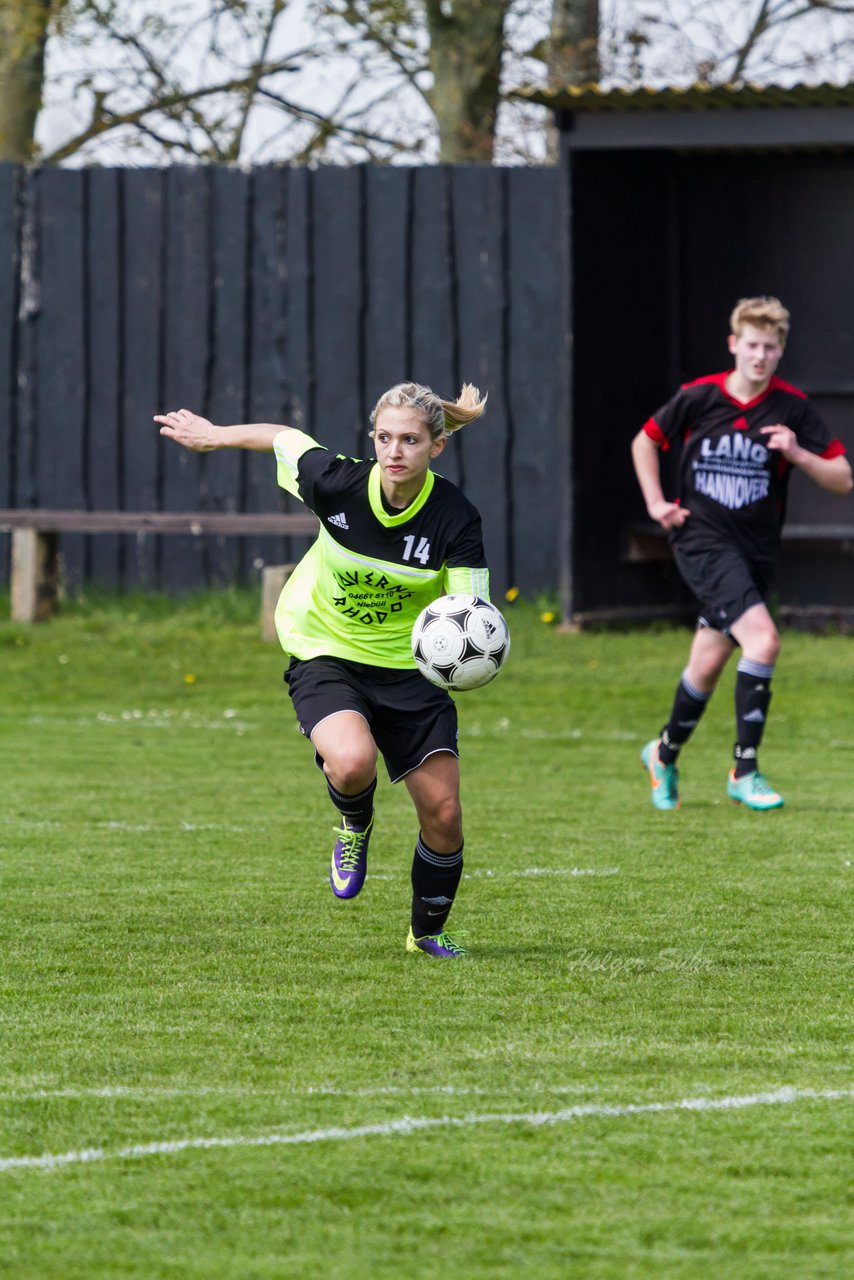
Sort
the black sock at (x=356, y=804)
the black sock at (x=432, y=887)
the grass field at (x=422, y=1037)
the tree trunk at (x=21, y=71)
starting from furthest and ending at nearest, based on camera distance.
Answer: the tree trunk at (x=21, y=71) → the black sock at (x=356, y=804) → the black sock at (x=432, y=887) → the grass field at (x=422, y=1037)

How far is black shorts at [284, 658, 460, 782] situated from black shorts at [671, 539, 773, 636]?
2953 millimetres

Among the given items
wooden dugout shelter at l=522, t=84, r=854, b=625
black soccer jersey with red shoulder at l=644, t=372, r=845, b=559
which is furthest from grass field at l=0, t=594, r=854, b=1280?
wooden dugout shelter at l=522, t=84, r=854, b=625

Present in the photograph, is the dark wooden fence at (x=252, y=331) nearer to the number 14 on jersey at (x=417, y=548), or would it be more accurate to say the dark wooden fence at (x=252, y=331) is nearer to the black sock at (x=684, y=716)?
the black sock at (x=684, y=716)

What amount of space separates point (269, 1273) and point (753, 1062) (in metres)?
1.57

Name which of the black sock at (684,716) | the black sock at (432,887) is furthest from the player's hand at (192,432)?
the black sock at (684,716)

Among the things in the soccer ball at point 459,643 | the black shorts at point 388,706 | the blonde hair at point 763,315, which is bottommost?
the black shorts at point 388,706

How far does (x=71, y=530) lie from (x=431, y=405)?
383 inches

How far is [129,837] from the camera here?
24.3 feet

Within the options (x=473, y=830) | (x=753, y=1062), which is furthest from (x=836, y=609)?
(x=753, y=1062)

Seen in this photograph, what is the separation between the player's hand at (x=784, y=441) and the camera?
7949 mm

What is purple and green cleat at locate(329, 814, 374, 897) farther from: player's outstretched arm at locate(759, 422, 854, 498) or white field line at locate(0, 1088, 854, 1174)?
player's outstretched arm at locate(759, 422, 854, 498)

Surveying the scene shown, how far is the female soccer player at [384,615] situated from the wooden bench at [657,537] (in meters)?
9.35

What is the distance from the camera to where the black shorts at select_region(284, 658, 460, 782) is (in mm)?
5328

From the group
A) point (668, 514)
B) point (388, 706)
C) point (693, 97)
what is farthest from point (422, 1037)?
point (693, 97)
